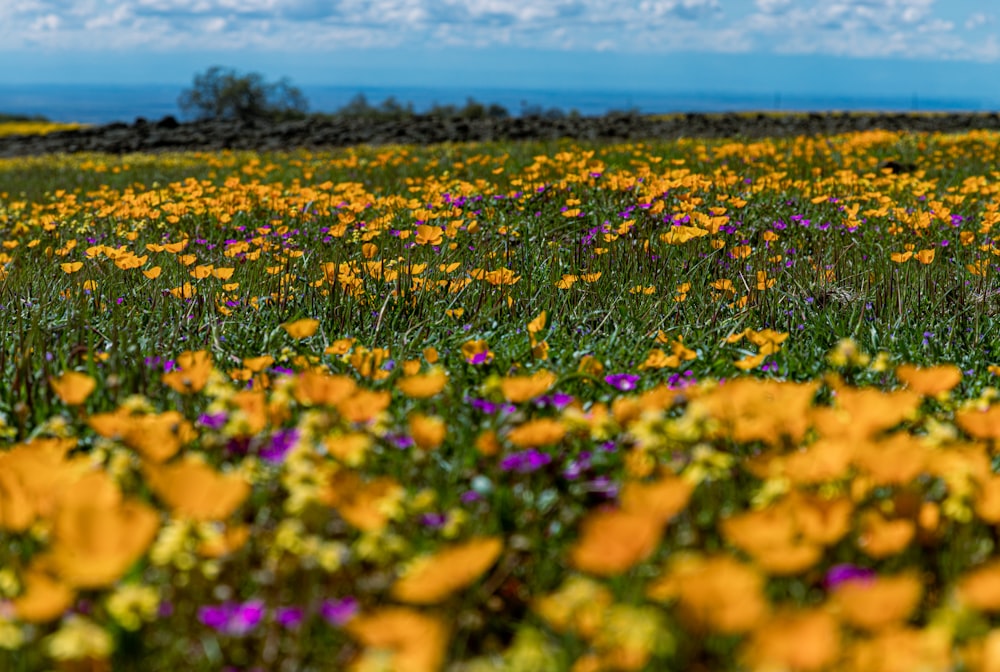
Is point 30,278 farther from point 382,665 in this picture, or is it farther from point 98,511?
point 382,665

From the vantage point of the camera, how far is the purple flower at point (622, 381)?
2.57 metres

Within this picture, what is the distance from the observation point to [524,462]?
2.01 metres

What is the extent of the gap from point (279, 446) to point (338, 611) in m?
0.63

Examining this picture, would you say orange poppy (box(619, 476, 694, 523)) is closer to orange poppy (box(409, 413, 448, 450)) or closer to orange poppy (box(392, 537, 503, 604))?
orange poppy (box(392, 537, 503, 604))

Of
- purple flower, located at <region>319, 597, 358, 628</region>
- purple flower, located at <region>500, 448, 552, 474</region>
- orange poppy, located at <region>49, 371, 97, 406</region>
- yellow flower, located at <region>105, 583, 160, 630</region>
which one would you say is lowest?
purple flower, located at <region>319, 597, 358, 628</region>

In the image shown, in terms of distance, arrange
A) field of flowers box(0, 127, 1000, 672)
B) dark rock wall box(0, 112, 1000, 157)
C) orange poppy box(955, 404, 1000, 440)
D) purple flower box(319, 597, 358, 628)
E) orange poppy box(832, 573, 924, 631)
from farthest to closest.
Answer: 1. dark rock wall box(0, 112, 1000, 157)
2. orange poppy box(955, 404, 1000, 440)
3. purple flower box(319, 597, 358, 628)
4. field of flowers box(0, 127, 1000, 672)
5. orange poppy box(832, 573, 924, 631)

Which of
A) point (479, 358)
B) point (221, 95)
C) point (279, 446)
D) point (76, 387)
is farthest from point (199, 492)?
point (221, 95)

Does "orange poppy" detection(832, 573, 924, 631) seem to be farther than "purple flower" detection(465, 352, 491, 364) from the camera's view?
No

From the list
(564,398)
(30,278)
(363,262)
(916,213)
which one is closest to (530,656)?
→ (564,398)

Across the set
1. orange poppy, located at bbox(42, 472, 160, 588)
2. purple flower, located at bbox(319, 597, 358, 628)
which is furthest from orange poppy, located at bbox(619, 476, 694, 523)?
orange poppy, located at bbox(42, 472, 160, 588)

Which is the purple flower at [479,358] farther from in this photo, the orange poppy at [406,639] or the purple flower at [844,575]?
the orange poppy at [406,639]

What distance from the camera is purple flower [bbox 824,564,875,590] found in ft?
4.97

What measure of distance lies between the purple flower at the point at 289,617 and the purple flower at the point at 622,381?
1276 millimetres

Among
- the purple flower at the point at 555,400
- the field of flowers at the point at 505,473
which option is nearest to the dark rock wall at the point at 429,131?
the field of flowers at the point at 505,473
